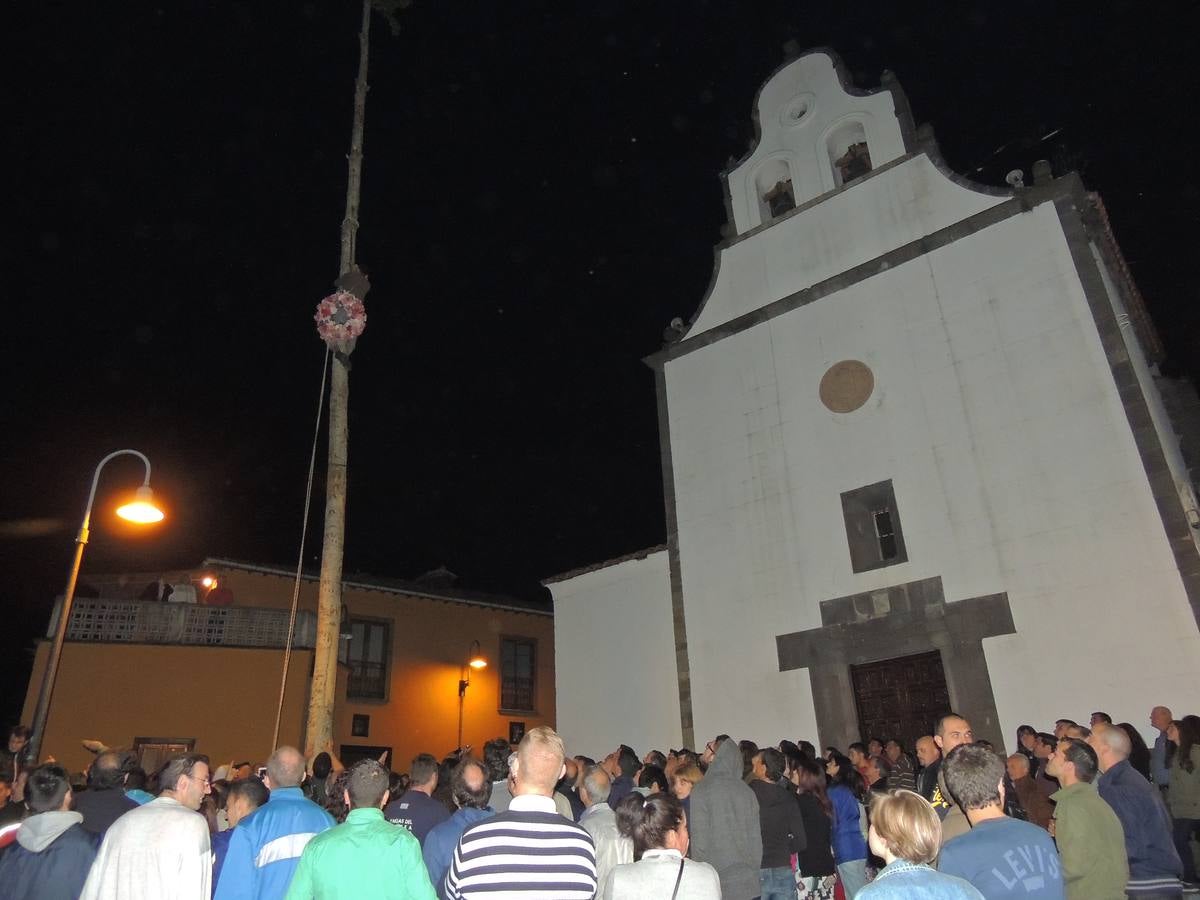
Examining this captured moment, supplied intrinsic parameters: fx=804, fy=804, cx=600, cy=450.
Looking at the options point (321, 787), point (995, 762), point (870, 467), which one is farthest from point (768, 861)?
point (870, 467)

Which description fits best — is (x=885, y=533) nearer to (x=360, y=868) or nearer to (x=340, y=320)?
(x=340, y=320)

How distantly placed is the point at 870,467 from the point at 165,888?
1147 cm

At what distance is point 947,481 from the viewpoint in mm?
12211

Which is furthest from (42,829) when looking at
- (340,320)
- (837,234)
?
(837,234)

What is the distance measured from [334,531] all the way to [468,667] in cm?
1597

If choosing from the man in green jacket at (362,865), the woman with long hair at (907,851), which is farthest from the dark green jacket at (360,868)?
the woman with long hair at (907,851)

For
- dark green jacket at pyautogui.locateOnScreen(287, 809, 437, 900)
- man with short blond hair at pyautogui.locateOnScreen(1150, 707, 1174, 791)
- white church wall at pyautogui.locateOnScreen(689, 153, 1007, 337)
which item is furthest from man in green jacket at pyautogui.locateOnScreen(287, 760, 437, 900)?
white church wall at pyautogui.locateOnScreen(689, 153, 1007, 337)

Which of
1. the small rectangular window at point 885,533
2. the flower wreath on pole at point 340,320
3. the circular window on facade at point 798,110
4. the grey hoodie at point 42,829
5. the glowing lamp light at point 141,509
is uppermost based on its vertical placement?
the circular window on facade at point 798,110

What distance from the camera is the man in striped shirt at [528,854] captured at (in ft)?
9.80

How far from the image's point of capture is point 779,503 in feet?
45.4

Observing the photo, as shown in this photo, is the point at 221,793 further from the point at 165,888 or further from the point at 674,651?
the point at 674,651

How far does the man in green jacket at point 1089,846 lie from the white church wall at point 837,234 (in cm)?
1134

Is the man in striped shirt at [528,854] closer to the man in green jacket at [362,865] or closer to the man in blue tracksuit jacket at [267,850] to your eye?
the man in green jacket at [362,865]

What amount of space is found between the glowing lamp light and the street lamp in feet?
49.7
